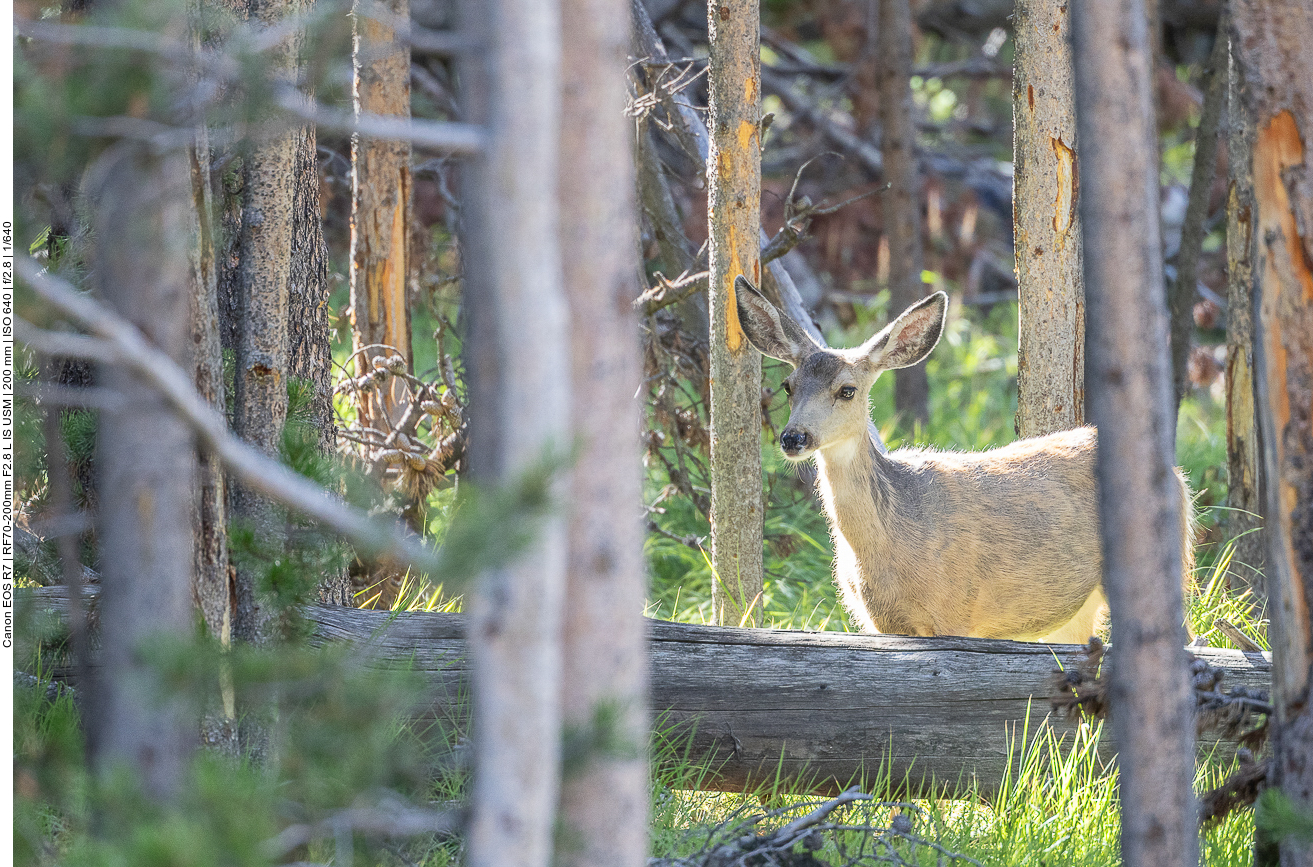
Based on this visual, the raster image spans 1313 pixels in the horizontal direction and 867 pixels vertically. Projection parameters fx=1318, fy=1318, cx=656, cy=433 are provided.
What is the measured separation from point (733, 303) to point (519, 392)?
3.55 meters

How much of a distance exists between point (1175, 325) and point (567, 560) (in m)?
6.56

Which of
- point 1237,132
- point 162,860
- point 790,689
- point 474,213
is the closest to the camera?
point 162,860

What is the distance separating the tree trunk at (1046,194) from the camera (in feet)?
18.5

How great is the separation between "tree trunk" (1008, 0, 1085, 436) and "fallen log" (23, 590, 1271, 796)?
1.84 metres

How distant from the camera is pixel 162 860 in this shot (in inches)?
67.1

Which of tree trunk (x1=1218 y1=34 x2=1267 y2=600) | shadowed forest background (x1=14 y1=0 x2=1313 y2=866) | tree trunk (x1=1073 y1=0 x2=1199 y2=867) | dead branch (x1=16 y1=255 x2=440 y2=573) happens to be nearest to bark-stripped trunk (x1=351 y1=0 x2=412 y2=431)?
shadowed forest background (x1=14 y1=0 x2=1313 y2=866)

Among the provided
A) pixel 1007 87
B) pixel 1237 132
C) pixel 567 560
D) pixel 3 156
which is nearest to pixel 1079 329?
pixel 1237 132

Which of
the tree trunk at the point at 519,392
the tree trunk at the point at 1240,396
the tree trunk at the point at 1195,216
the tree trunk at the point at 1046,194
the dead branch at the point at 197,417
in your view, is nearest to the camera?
the dead branch at the point at 197,417

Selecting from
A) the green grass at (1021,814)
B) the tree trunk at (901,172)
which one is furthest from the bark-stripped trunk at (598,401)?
the tree trunk at (901,172)

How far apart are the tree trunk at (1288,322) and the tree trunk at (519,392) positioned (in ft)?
5.82

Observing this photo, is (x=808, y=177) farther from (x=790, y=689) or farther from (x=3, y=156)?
(x=3, y=156)

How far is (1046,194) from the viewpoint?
5730 mm

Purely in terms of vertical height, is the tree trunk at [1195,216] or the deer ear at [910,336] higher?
the tree trunk at [1195,216]

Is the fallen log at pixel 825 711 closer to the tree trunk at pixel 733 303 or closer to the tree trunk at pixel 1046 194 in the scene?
the tree trunk at pixel 733 303
